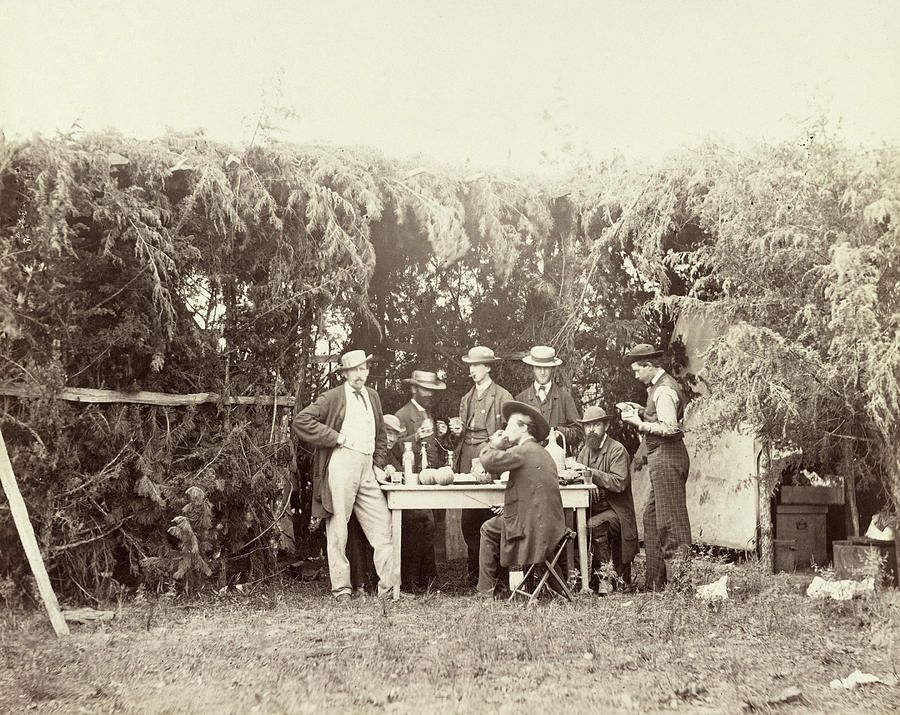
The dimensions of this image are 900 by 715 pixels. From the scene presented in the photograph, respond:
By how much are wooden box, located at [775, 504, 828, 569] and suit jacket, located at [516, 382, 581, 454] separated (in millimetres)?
2199

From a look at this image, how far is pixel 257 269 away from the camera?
8859 millimetres

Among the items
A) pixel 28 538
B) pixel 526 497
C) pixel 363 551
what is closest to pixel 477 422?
pixel 363 551

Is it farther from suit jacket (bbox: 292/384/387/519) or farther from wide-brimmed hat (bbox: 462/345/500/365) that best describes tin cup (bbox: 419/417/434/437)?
suit jacket (bbox: 292/384/387/519)

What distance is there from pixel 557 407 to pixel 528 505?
7.44 feet

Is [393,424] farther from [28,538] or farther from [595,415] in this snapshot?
[28,538]

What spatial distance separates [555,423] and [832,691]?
4.71 m

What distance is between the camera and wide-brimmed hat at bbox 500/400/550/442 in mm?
7738

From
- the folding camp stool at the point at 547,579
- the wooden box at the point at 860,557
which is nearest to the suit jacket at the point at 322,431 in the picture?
the folding camp stool at the point at 547,579

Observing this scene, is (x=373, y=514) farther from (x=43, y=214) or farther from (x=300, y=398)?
(x=43, y=214)

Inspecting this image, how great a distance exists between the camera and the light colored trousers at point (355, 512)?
809 cm

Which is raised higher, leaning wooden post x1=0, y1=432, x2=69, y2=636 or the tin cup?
the tin cup

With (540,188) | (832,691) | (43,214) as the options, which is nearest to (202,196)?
(43,214)

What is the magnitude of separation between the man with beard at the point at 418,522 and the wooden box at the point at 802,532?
3447 millimetres

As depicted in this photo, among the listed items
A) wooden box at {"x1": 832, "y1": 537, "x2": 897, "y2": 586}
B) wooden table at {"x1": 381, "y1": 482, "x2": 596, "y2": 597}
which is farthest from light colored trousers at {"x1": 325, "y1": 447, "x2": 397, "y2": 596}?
wooden box at {"x1": 832, "y1": 537, "x2": 897, "y2": 586}
